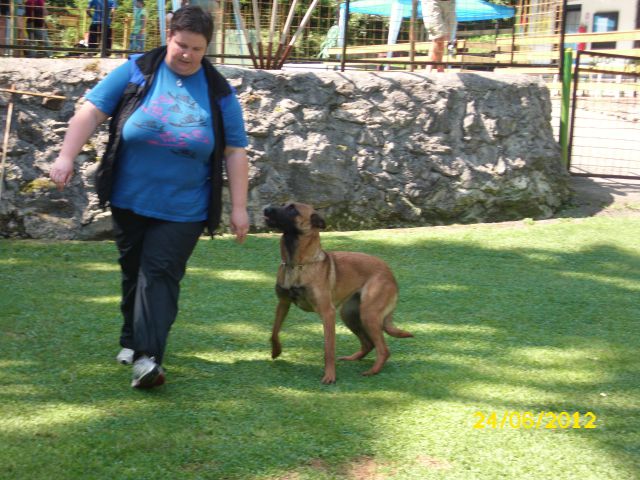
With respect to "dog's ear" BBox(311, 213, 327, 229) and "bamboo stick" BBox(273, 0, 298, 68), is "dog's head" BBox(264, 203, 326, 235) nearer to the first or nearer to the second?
"dog's ear" BBox(311, 213, 327, 229)

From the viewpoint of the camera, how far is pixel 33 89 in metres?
8.81

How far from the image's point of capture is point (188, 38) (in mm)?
4312

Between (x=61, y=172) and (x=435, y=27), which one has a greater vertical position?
(x=435, y=27)

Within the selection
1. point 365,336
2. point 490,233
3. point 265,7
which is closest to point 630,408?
point 365,336

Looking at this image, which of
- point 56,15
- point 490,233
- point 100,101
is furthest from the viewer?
point 56,15

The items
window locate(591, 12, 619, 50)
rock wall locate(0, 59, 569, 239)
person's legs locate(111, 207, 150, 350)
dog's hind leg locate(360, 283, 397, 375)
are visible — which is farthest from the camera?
window locate(591, 12, 619, 50)

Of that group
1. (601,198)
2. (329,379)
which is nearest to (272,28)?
(601,198)

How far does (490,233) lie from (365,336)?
14.1ft

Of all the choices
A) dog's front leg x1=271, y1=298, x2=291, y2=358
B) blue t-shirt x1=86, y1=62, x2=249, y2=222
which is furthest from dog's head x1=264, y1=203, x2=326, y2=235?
blue t-shirt x1=86, y1=62, x2=249, y2=222

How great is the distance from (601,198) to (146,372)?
26.0ft

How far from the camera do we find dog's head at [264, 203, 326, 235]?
4996mm

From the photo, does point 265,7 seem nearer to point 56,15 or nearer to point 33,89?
point 56,15

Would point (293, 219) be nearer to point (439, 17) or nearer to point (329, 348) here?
point (329, 348)

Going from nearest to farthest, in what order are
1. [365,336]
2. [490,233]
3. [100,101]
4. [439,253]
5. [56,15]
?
[100,101] < [365,336] < [439,253] < [490,233] < [56,15]
